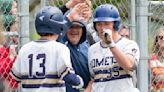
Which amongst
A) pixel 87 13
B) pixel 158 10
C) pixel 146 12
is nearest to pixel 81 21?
pixel 87 13

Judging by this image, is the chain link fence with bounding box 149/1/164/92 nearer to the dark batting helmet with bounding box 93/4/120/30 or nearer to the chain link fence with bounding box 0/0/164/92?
the chain link fence with bounding box 0/0/164/92

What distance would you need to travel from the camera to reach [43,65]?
4.11 m

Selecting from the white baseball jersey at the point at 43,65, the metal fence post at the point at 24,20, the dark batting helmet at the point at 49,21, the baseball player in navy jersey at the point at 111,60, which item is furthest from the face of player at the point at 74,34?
the white baseball jersey at the point at 43,65

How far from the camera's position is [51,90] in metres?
4.12

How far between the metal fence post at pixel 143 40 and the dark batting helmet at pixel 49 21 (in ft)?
3.68

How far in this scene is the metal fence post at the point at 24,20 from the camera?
4566 millimetres

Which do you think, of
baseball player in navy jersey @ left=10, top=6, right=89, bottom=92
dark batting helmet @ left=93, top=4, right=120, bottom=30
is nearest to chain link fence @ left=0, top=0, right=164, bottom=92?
baseball player in navy jersey @ left=10, top=6, right=89, bottom=92

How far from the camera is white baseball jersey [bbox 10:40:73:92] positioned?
409 centimetres

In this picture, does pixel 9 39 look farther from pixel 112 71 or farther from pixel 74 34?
pixel 112 71

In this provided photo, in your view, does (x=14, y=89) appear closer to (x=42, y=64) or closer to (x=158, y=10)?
(x=42, y=64)

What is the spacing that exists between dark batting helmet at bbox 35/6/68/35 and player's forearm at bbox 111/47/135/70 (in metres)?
0.48

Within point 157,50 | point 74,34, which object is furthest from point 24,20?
point 157,50

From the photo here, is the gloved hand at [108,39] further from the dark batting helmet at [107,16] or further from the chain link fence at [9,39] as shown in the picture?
the chain link fence at [9,39]

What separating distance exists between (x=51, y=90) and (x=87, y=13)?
0.99 meters
